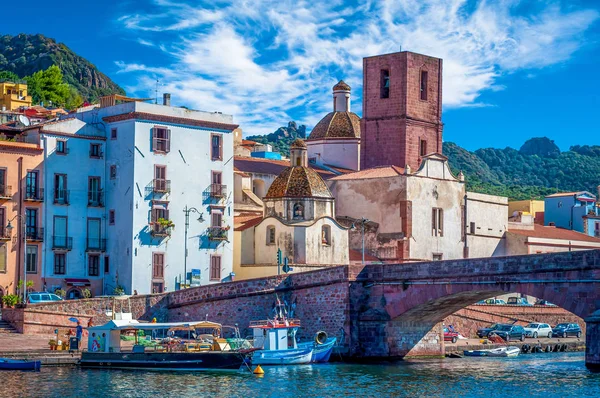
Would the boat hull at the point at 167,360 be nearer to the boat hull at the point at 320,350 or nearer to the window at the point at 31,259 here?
the boat hull at the point at 320,350

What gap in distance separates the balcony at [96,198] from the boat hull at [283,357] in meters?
18.8

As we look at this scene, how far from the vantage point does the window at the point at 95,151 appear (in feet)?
249

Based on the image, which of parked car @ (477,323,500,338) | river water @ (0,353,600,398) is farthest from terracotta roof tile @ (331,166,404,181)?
river water @ (0,353,600,398)

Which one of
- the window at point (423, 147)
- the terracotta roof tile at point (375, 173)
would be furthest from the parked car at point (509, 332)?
the window at point (423, 147)

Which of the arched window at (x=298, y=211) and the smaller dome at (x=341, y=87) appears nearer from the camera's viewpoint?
the arched window at (x=298, y=211)

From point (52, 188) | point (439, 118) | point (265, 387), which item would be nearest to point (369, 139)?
point (439, 118)

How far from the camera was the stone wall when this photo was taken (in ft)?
271

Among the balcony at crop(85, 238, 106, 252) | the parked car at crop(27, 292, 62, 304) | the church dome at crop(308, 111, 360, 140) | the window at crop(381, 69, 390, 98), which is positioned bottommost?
the parked car at crop(27, 292, 62, 304)

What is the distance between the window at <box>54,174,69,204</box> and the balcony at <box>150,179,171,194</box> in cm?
520

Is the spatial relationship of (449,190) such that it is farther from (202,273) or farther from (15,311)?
(15,311)

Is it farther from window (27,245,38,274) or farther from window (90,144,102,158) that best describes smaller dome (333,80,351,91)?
window (27,245,38,274)

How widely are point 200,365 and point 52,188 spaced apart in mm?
20369

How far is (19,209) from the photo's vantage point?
237 feet

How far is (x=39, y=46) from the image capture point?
19850 centimetres
